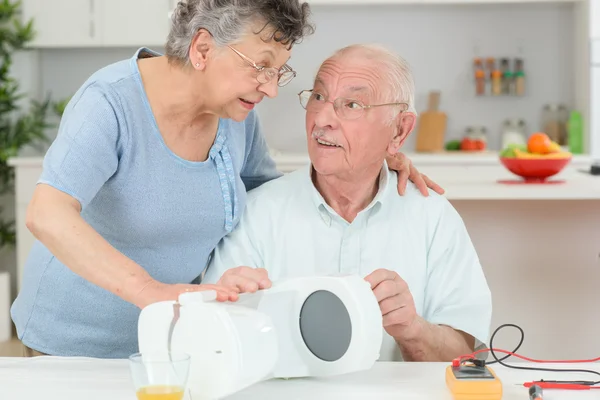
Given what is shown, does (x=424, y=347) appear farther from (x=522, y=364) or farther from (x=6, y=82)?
(x=6, y=82)

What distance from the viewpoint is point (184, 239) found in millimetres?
1801

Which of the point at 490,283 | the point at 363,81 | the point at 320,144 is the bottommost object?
the point at 490,283

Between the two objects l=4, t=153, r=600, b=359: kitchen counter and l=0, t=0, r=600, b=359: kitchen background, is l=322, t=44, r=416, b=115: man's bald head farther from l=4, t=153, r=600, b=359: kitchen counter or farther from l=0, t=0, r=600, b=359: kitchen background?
l=0, t=0, r=600, b=359: kitchen background

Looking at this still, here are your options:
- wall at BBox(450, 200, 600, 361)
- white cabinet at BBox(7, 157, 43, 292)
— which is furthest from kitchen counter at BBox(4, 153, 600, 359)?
white cabinet at BBox(7, 157, 43, 292)

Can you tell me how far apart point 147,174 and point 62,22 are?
3.41 m

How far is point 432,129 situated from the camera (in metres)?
4.96

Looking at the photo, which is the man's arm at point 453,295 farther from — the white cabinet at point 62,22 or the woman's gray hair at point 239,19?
the white cabinet at point 62,22

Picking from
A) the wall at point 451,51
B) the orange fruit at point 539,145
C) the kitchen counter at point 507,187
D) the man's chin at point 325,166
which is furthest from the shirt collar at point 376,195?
the wall at point 451,51

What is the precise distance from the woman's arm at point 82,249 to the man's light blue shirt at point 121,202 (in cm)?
4

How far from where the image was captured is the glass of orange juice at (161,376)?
1.18m

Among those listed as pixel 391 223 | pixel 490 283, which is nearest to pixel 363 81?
pixel 391 223

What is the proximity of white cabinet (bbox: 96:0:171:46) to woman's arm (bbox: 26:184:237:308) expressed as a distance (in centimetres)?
338

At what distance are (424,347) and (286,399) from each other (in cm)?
47

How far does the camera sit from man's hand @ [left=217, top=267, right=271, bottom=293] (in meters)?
1.37
